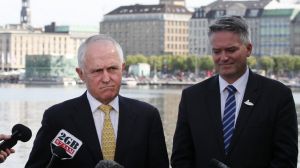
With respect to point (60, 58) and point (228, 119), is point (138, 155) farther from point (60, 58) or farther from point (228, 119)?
point (60, 58)

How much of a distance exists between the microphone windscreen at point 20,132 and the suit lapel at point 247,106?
1010 millimetres

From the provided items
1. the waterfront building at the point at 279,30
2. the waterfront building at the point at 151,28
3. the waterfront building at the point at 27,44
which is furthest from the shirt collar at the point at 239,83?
the waterfront building at the point at 27,44

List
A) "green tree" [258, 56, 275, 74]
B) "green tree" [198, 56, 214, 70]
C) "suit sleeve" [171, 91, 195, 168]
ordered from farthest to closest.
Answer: "green tree" [198, 56, 214, 70], "green tree" [258, 56, 275, 74], "suit sleeve" [171, 91, 195, 168]

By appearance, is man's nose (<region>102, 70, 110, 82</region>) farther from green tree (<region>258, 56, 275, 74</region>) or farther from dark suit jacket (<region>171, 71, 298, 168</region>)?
green tree (<region>258, 56, 275, 74</region>)

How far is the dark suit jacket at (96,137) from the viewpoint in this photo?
162 inches

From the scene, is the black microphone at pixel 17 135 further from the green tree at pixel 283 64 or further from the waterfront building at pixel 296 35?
the waterfront building at pixel 296 35

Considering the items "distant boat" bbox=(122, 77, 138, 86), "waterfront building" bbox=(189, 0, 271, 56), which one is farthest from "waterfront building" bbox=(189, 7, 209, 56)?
"distant boat" bbox=(122, 77, 138, 86)

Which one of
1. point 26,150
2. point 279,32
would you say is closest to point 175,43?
point 279,32

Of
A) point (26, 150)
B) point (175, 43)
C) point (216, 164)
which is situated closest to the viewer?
point (216, 164)

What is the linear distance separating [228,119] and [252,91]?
0.58ft

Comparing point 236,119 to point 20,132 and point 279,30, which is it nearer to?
point 20,132

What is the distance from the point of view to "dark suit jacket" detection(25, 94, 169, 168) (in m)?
4.11

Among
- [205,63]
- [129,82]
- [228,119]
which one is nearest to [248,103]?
[228,119]

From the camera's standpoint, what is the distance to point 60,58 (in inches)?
5148
